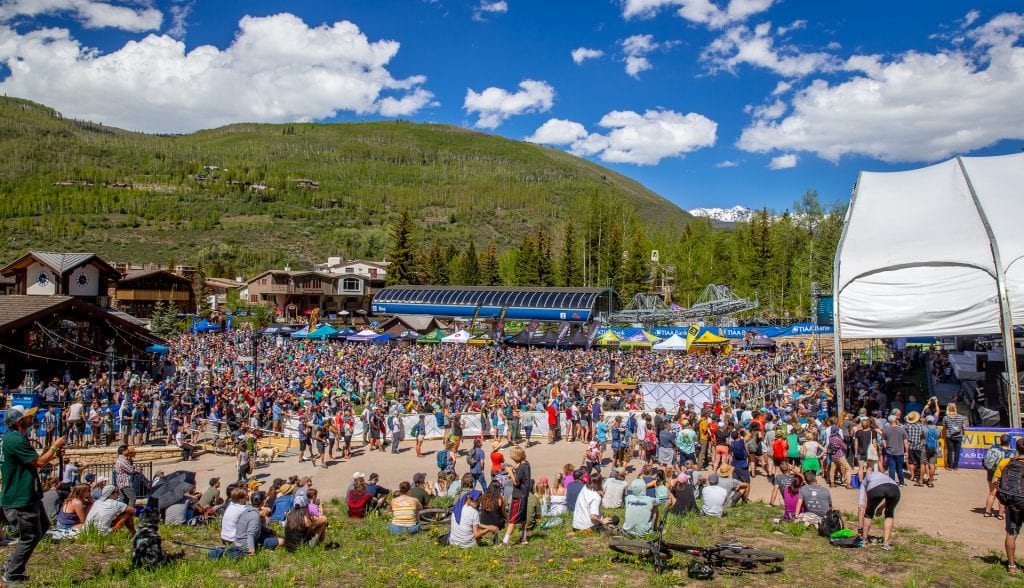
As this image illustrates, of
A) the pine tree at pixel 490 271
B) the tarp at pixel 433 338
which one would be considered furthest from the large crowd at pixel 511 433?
the pine tree at pixel 490 271

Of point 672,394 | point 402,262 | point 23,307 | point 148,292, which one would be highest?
point 402,262

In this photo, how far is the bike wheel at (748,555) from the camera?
6809 mm

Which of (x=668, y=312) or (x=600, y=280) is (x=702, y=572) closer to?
(x=668, y=312)

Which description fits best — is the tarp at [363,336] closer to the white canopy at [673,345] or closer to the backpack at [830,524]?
the white canopy at [673,345]

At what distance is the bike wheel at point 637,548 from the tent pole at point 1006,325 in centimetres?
1065

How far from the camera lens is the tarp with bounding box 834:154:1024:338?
15.4 meters

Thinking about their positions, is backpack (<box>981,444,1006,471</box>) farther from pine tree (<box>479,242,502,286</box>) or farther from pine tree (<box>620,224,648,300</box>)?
pine tree (<box>479,242,502,286</box>)

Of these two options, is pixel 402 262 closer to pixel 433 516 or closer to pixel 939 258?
pixel 939 258

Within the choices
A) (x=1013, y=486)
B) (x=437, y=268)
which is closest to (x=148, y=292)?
(x=437, y=268)

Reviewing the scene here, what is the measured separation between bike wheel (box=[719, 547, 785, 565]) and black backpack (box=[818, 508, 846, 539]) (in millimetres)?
1528

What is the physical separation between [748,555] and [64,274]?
38501 mm

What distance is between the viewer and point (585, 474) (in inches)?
376

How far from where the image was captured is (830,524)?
820 cm

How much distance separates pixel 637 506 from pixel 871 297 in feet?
38.3
